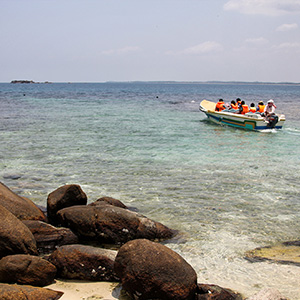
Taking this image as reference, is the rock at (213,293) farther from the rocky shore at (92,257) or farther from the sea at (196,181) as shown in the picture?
the sea at (196,181)

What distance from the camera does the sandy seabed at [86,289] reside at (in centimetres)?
404

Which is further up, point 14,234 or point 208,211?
point 14,234

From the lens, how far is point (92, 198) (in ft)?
26.2

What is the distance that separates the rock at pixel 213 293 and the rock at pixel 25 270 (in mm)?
1693

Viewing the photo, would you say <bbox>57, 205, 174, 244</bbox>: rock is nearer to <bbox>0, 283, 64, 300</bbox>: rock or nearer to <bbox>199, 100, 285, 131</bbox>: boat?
<bbox>0, 283, 64, 300</bbox>: rock

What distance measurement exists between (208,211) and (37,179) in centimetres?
448

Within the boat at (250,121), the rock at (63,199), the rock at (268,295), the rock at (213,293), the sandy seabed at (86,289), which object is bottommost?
the sandy seabed at (86,289)

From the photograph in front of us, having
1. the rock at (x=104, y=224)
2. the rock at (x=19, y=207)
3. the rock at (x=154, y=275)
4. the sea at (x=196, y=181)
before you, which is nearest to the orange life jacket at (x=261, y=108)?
the sea at (x=196, y=181)

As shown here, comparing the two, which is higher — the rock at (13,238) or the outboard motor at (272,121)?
the outboard motor at (272,121)

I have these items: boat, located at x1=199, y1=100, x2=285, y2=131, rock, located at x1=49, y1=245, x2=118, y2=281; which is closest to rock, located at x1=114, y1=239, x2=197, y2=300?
rock, located at x1=49, y1=245, x2=118, y2=281

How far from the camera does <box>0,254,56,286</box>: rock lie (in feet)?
13.5

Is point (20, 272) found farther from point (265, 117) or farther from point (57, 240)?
point (265, 117)

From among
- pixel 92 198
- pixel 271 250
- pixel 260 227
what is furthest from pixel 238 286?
pixel 92 198

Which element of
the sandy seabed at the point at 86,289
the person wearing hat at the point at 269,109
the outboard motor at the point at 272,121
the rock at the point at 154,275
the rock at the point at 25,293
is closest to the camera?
the rock at the point at 25,293
